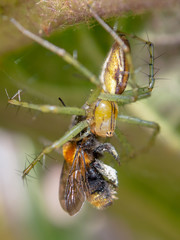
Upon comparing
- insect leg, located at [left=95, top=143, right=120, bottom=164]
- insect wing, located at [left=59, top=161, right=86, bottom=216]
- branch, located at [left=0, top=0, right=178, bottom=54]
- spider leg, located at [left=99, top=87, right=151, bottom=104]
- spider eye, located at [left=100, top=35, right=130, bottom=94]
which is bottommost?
insect wing, located at [left=59, top=161, right=86, bottom=216]

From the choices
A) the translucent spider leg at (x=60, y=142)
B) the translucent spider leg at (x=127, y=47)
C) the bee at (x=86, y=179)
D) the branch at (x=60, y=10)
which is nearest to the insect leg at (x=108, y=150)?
the bee at (x=86, y=179)

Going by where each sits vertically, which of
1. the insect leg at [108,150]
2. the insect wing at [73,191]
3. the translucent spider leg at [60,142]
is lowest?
the insect wing at [73,191]

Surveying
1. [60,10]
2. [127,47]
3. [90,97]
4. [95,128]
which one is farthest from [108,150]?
[60,10]

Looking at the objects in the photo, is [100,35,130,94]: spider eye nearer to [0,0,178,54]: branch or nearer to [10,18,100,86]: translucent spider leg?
[10,18,100,86]: translucent spider leg

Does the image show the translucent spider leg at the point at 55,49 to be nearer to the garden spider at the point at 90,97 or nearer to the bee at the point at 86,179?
the garden spider at the point at 90,97

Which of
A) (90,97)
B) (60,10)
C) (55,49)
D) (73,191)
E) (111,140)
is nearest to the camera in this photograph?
(60,10)

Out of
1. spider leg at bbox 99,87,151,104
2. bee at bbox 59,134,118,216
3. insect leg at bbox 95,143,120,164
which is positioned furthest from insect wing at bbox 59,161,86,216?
spider leg at bbox 99,87,151,104

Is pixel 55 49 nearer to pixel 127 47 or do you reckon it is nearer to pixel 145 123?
pixel 127 47
